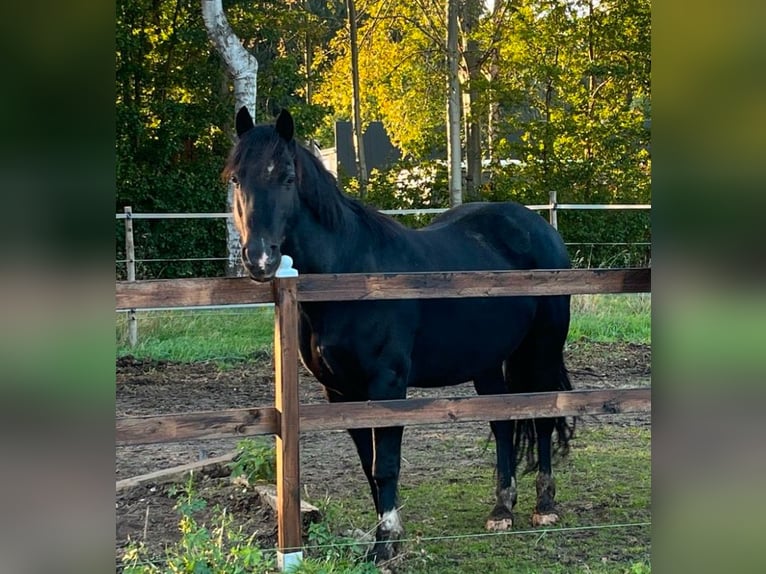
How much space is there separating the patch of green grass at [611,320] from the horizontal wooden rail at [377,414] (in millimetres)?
5821

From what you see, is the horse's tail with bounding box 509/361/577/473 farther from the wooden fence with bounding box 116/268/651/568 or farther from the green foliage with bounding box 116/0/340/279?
the green foliage with bounding box 116/0/340/279

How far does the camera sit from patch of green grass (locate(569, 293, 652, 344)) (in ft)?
30.6

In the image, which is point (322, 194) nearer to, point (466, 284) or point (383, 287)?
point (383, 287)

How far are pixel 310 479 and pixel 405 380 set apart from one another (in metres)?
1.46

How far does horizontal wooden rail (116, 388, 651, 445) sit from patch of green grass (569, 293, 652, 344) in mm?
5821

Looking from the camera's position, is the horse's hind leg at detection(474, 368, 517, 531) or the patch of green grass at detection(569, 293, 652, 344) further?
the patch of green grass at detection(569, 293, 652, 344)

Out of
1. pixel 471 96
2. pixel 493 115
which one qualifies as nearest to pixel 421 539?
pixel 471 96

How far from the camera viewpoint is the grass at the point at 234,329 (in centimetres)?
856

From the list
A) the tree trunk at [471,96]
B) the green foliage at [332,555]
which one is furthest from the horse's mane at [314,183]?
the tree trunk at [471,96]

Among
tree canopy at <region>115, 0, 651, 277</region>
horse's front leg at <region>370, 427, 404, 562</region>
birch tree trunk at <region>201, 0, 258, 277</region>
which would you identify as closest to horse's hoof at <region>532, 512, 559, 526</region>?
horse's front leg at <region>370, 427, 404, 562</region>

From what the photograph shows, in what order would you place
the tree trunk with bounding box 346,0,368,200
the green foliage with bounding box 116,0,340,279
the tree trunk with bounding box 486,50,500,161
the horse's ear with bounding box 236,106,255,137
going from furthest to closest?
the tree trunk with bounding box 486,50,500,161
the tree trunk with bounding box 346,0,368,200
the green foliage with bounding box 116,0,340,279
the horse's ear with bounding box 236,106,255,137

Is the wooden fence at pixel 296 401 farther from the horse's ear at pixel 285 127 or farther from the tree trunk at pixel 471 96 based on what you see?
the tree trunk at pixel 471 96
